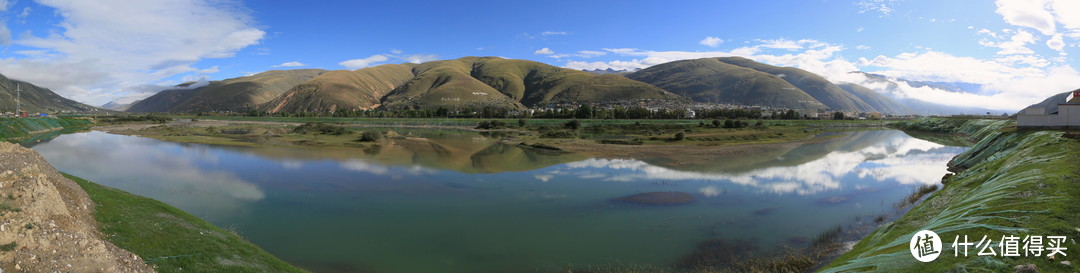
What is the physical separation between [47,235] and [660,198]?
1855 cm

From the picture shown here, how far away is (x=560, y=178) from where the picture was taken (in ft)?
85.7

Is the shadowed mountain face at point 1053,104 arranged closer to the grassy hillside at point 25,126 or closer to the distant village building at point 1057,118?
the distant village building at point 1057,118

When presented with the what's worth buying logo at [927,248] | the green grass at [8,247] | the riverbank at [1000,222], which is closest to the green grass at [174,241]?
the green grass at [8,247]

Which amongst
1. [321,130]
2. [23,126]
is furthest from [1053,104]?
[23,126]

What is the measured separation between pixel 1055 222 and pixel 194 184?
30151 millimetres

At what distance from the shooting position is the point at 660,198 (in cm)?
2002

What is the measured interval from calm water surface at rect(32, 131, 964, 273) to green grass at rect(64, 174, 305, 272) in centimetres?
148

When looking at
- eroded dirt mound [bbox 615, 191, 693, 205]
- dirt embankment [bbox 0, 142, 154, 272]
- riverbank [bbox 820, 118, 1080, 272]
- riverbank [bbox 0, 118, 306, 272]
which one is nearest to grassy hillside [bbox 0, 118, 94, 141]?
riverbank [bbox 0, 118, 306, 272]

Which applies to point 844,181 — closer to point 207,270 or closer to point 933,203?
point 933,203

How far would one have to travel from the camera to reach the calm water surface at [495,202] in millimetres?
12766

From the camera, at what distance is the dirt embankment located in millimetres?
6227

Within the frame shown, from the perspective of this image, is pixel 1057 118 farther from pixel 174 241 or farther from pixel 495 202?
pixel 174 241

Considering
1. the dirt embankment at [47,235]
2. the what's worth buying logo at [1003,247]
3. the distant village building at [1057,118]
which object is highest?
the distant village building at [1057,118]

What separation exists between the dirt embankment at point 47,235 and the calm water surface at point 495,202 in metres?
4.31
